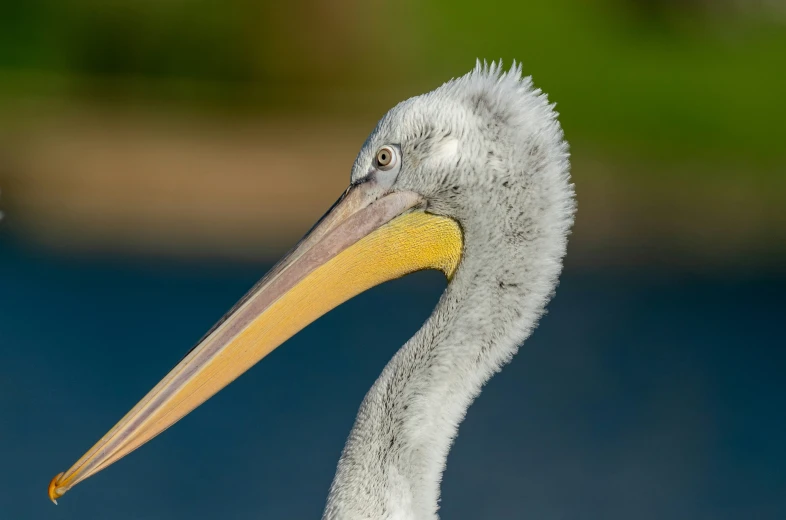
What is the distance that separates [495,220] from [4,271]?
8.12 m

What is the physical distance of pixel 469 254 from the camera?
8.08 feet

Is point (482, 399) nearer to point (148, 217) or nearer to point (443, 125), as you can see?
point (148, 217)

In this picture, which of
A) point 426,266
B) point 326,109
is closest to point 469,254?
point 426,266

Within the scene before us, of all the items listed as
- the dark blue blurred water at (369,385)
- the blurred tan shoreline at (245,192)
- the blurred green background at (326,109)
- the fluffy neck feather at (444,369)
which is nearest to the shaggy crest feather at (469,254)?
the fluffy neck feather at (444,369)

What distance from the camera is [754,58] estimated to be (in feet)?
41.5

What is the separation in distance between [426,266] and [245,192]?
8477 mm

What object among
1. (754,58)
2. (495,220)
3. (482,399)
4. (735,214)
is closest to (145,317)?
(482,399)

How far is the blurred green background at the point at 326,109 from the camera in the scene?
34.6 ft

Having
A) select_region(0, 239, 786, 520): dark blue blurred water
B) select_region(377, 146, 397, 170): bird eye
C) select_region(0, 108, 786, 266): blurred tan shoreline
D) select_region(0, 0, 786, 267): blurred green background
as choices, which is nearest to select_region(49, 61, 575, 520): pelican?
select_region(377, 146, 397, 170): bird eye

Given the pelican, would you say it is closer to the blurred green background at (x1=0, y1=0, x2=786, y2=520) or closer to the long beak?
the long beak

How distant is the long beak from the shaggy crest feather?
0.29ft

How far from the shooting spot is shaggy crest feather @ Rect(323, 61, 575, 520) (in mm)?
2354

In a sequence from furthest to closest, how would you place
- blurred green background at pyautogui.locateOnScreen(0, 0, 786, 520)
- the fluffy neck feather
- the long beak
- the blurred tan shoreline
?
1. the blurred tan shoreline
2. blurred green background at pyautogui.locateOnScreen(0, 0, 786, 520)
3. the long beak
4. the fluffy neck feather

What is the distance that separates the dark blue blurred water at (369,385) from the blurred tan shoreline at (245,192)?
0.41 m
